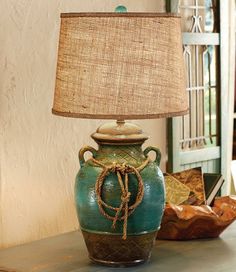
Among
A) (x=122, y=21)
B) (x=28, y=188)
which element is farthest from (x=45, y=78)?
(x=122, y=21)

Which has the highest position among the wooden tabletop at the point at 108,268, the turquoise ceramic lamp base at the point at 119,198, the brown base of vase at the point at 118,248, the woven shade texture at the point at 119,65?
the woven shade texture at the point at 119,65

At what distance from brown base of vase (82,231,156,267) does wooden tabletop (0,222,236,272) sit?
0.02 metres

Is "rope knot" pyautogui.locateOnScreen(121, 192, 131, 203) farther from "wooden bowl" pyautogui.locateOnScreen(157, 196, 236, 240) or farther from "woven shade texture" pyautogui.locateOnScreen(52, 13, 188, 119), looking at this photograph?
"wooden bowl" pyautogui.locateOnScreen(157, 196, 236, 240)

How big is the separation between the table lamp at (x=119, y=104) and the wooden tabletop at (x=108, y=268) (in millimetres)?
61

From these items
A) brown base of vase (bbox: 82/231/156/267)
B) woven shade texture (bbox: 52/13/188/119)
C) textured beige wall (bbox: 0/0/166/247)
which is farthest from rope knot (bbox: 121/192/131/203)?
textured beige wall (bbox: 0/0/166/247)

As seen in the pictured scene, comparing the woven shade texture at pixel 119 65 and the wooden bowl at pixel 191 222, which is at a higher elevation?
the woven shade texture at pixel 119 65

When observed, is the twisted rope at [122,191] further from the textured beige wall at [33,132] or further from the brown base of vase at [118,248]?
the textured beige wall at [33,132]

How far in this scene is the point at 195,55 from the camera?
122 inches

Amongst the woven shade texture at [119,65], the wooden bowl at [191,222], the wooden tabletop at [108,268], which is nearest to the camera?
the woven shade texture at [119,65]

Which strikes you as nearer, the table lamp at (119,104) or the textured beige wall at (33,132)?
the table lamp at (119,104)

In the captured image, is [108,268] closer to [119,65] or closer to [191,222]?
[191,222]

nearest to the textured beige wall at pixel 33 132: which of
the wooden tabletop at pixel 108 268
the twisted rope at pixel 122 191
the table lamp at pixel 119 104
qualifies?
the wooden tabletop at pixel 108 268

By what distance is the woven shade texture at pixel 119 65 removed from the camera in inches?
78.5

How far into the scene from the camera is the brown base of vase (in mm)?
2141
